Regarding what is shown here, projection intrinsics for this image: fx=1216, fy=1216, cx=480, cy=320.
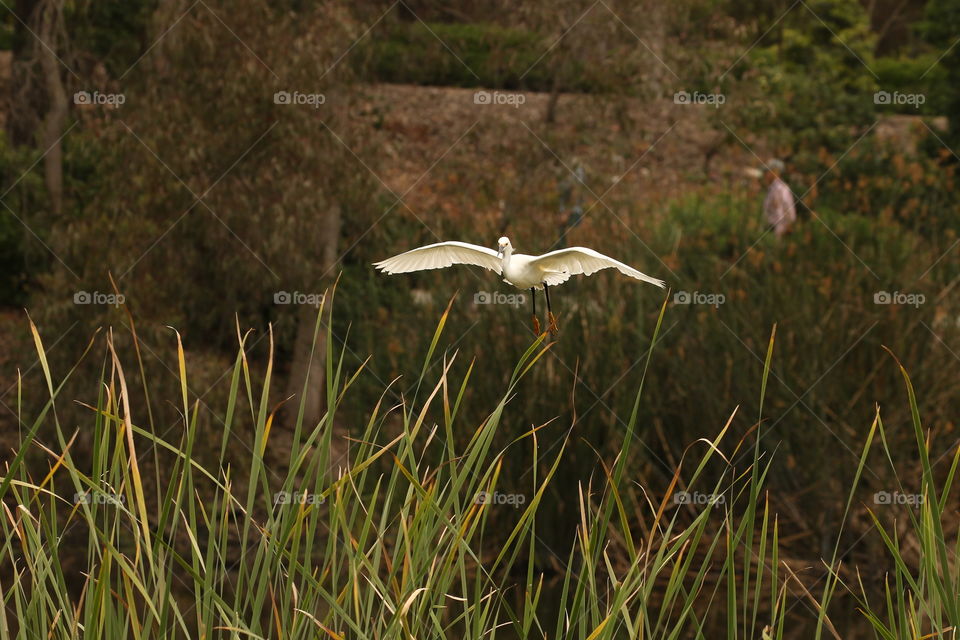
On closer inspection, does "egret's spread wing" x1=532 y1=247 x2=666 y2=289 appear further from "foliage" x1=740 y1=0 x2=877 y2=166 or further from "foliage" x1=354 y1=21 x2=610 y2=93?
"foliage" x1=740 y1=0 x2=877 y2=166

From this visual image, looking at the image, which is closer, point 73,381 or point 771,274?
point 771,274

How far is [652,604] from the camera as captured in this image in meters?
7.75

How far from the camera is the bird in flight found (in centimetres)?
169

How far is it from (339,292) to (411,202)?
1.61 meters

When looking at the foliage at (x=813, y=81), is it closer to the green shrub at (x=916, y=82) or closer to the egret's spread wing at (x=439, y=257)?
the green shrub at (x=916, y=82)

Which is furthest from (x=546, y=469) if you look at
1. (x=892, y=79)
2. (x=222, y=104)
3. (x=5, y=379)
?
(x=892, y=79)

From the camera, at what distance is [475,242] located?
8375 millimetres

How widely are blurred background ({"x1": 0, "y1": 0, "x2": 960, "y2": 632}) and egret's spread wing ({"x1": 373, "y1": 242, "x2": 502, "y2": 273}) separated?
232cm

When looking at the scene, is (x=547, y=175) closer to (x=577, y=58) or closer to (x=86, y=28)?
(x=577, y=58)

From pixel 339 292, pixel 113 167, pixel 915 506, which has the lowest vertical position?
pixel 915 506

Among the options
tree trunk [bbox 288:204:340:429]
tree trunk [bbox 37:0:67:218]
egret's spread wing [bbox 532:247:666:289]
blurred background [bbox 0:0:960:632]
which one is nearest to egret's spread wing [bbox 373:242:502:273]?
egret's spread wing [bbox 532:247:666:289]

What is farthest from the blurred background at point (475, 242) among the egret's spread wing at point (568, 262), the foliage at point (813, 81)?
the foliage at point (813, 81)

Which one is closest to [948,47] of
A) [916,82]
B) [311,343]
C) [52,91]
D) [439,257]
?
[916,82]

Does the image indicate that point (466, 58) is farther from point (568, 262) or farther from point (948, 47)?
point (568, 262)
